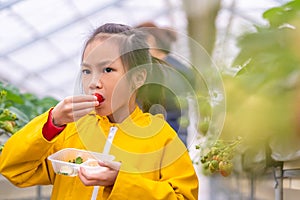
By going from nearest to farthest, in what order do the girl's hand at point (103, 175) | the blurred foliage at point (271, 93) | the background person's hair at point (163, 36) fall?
the blurred foliage at point (271, 93), the background person's hair at point (163, 36), the girl's hand at point (103, 175)

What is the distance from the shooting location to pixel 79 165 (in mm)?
531

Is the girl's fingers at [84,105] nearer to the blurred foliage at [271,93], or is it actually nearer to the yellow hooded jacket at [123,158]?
the yellow hooded jacket at [123,158]

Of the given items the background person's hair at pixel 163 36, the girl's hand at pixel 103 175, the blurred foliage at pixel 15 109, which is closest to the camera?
the background person's hair at pixel 163 36

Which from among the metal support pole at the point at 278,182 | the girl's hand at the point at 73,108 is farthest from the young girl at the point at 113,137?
the metal support pole at the point at 278,182

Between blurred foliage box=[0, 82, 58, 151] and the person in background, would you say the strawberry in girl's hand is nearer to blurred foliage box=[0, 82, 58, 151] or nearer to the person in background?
the person in background

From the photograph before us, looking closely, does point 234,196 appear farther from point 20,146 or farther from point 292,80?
point 292,80

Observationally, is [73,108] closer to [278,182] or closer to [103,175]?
[103,175]

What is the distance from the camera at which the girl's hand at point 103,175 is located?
0.51 meters

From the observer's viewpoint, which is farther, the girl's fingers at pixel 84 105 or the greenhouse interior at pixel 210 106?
the girl's fingers at pixel 84 105

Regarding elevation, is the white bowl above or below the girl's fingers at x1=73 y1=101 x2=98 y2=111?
below

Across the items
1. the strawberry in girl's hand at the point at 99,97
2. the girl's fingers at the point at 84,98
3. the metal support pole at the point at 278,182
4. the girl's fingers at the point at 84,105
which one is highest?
the strawberry in girl's hand at the point at 99,97

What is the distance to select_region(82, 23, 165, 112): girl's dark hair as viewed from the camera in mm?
526

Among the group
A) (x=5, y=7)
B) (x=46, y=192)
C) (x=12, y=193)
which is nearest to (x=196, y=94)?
(x=12, y=193)

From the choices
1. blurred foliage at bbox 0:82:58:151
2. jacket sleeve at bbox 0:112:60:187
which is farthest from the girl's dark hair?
blurred foliage at bbox 0:82:58:151
